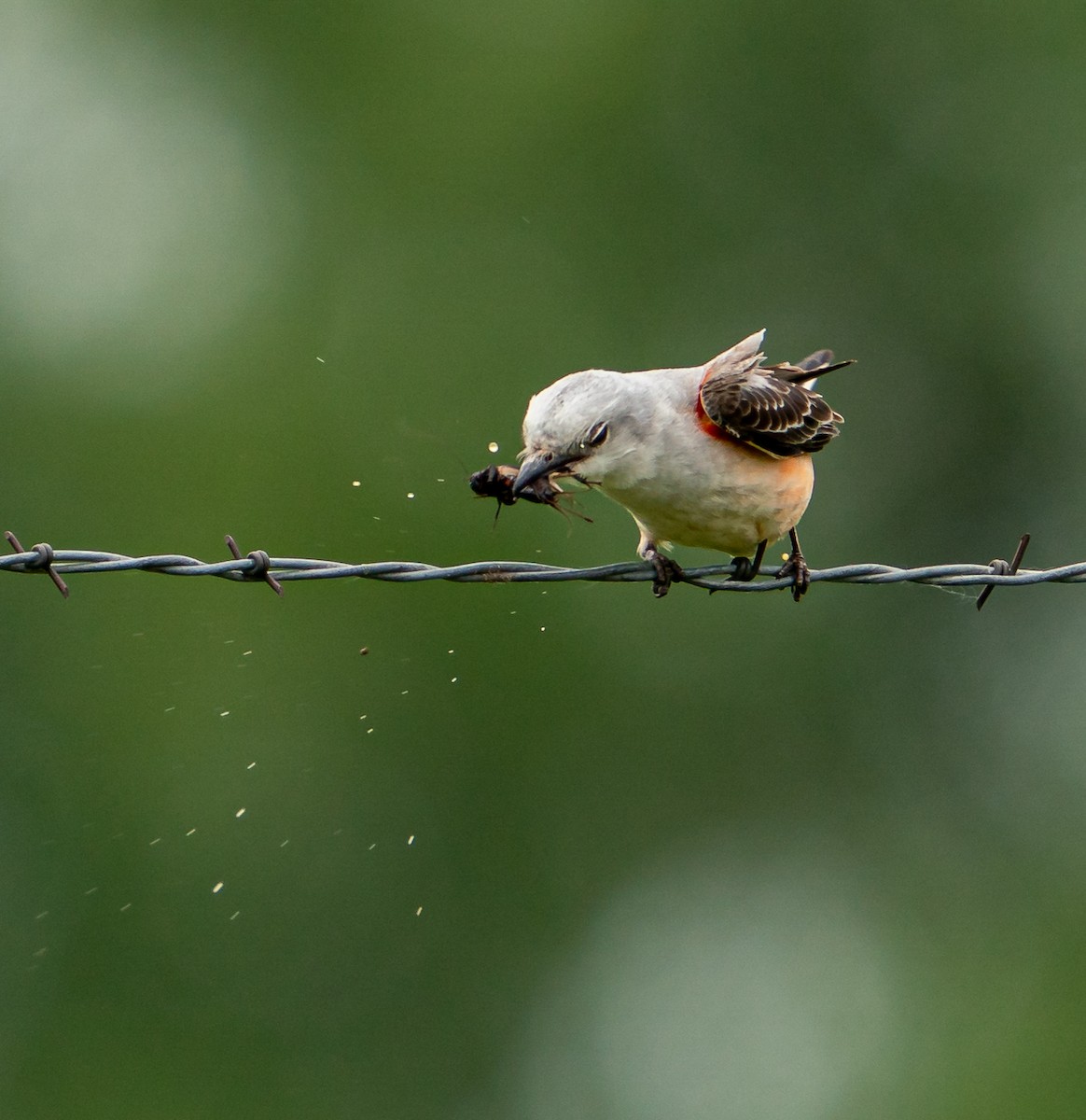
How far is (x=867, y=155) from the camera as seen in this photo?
1066 inches

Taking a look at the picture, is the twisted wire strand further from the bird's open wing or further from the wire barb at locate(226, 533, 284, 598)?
the bird's open wing

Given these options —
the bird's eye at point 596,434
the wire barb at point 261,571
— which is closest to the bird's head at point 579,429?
the bird's eye at point 596,434

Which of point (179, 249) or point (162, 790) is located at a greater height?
point (179, 249)

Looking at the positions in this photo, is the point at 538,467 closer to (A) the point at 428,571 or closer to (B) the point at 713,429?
(B) the point at 713,429

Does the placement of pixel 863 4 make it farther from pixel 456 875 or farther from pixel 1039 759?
pixel 456 875

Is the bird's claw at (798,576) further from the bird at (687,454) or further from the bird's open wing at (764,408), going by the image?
the bird's open wing at (764,408)

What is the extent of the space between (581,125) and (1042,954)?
13.8m

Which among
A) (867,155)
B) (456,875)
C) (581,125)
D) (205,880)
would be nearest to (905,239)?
(867,155)

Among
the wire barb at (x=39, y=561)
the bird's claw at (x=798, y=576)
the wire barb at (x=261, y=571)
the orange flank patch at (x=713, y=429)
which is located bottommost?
the wire barb at (x=39, y=561)

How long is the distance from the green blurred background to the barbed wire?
347 inches

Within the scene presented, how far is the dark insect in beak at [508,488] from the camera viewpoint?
261 inches

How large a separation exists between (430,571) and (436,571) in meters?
0.02

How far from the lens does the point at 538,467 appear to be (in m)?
6.62

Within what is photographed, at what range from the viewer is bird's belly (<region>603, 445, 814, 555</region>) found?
7.01m
